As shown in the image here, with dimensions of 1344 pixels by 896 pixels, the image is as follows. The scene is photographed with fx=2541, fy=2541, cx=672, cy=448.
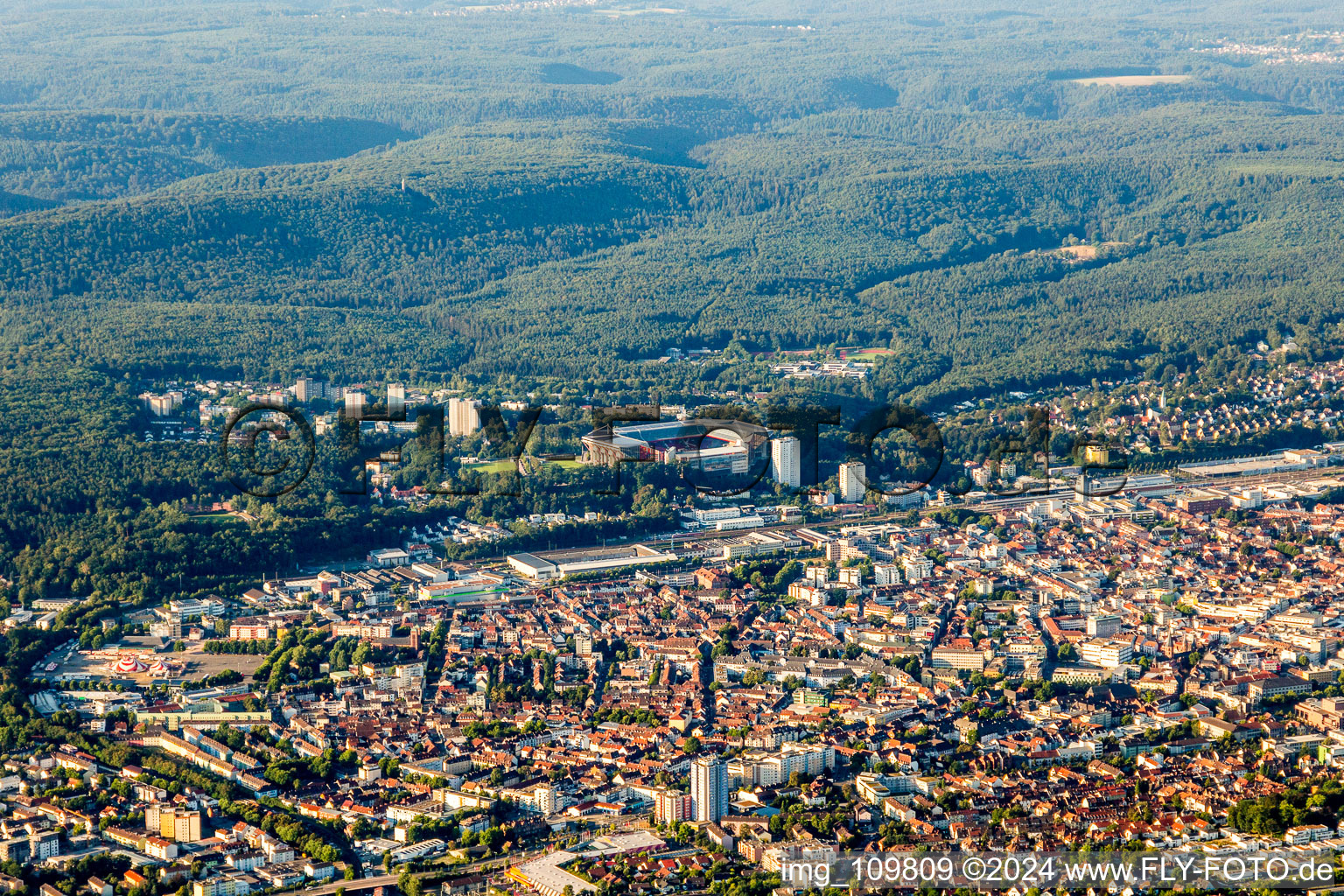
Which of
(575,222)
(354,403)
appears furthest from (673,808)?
(575,222)

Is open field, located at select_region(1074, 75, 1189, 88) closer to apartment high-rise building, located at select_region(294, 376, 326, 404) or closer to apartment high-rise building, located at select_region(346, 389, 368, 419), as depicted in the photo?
apartment high-rise building, located at select_region(294, 376, 326, 404)

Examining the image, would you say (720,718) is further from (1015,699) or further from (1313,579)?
(1313,579)

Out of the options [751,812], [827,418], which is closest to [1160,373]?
[827,418]

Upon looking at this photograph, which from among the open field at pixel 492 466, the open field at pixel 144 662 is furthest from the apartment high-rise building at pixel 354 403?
the open field at pixel 144 662

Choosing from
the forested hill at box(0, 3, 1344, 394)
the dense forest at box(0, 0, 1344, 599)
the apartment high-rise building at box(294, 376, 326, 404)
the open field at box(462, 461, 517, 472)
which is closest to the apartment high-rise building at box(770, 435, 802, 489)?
the dense forest at box(0, 0, 1344, 599)

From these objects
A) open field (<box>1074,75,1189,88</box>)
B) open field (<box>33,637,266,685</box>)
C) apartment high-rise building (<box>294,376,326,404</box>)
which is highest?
open field (<box>33,637,266,685</box>)
